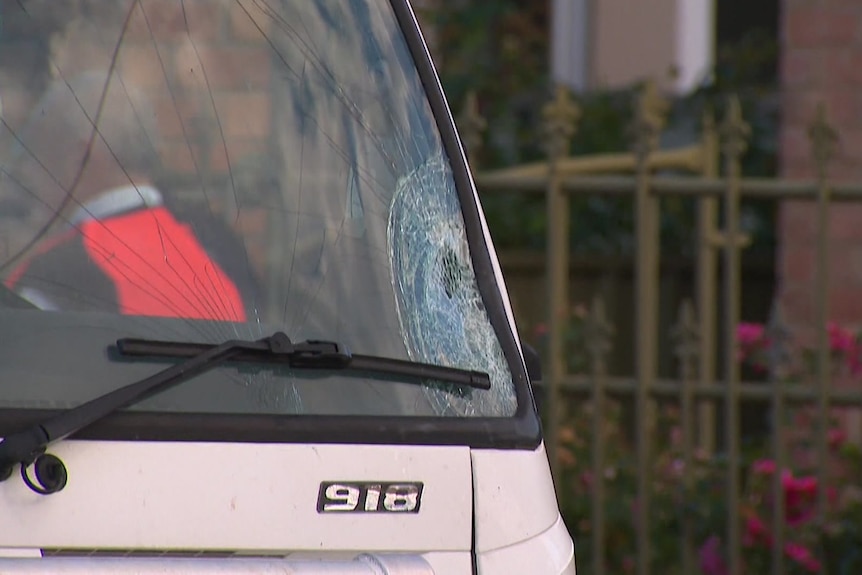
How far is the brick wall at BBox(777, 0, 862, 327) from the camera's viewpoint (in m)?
5.86

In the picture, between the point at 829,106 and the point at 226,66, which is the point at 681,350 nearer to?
the point at 829,106

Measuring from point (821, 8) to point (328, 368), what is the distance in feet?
14.0

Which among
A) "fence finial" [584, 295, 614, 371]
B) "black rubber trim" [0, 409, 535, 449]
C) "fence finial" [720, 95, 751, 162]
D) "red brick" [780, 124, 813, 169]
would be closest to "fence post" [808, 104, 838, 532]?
"fence finial" [720, 95, 751, 162]

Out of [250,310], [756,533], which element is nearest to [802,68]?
[756,533]

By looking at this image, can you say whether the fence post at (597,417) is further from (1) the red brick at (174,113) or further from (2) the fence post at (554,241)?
(1) the red brick at (174,113)

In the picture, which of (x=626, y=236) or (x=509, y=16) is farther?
(x=509, y=16)

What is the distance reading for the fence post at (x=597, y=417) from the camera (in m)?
4.77

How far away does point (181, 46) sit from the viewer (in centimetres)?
233

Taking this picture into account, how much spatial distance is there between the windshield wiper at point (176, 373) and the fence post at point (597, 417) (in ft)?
Answer: 8.10

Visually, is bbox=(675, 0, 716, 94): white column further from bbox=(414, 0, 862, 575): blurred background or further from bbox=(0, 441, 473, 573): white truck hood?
bbox=(0, 441, 473, 573): white truck hood

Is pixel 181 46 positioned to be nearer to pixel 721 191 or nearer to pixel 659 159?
pixel 721 191

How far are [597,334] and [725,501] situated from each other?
0.65 meters

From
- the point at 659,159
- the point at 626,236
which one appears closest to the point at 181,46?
the point at 659,159

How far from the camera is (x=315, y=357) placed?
216cm
